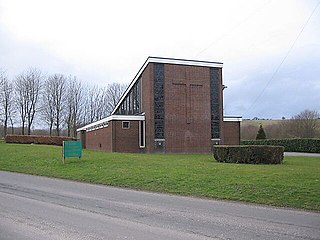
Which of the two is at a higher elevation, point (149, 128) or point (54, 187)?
point (149, 128)

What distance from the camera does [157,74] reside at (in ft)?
132

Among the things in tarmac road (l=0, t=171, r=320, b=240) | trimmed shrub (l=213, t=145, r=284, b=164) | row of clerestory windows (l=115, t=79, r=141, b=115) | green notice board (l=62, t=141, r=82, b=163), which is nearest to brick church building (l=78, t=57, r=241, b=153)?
row of clerestory windows (l=115, t=79, r=141, b=115)

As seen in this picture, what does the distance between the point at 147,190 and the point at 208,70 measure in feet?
97.7

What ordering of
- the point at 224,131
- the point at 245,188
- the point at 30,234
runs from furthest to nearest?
1. the point at 224,131
2. the point at 245,188
3. the point at 30,234

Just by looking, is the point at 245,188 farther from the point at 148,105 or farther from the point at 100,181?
the point at 148,105

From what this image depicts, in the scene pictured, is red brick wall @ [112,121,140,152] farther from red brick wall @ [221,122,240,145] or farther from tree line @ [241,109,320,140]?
tree line @ [241,109,320,140]

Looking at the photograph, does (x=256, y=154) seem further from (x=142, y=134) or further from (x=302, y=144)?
(x=302, y=144)

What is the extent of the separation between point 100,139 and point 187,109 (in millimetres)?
11906

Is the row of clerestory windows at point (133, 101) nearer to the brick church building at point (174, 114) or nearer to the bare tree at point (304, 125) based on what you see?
the brick church building at point (174, 114)

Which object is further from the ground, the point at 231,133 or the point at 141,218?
the point at 231,133

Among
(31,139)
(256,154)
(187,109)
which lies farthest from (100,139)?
(256,154)

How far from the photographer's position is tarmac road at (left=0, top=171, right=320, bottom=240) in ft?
→ 22.9

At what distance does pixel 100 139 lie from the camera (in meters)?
46.6

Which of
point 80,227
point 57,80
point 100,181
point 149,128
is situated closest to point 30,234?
point 80,227
